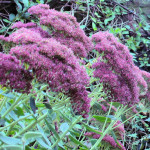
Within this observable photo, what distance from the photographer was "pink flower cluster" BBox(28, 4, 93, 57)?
1368 mm

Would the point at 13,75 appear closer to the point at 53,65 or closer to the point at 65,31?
the point at 53,65

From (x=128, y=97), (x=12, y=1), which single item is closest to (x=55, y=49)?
(x=128, y=97)

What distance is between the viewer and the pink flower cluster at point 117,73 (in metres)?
1.29

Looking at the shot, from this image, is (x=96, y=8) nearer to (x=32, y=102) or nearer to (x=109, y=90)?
(x=109, y=90)

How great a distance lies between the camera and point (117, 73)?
1.39 meters

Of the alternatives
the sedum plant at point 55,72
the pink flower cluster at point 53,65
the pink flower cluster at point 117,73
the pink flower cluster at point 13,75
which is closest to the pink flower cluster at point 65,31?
the sedum plant at point 55,72

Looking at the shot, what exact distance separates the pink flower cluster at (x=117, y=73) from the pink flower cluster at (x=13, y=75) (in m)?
0.46

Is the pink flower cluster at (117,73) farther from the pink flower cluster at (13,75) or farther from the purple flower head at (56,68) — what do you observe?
the pink flower cluster at (13,75)

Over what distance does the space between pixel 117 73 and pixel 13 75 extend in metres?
0.65

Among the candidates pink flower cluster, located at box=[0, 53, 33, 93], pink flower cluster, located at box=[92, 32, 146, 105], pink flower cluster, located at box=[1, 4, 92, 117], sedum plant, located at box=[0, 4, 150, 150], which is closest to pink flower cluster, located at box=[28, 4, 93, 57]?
sedum plant, located at box=[0, 4, 150, 150]

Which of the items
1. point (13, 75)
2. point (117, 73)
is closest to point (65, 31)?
point (117, 73)

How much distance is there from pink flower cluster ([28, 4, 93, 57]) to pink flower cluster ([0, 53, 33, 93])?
382 mm

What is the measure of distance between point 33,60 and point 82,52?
1.63ft

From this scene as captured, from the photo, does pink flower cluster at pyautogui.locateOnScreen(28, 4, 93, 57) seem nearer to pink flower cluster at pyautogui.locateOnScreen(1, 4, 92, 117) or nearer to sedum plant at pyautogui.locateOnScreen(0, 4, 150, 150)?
sedum plant at pyautogui.locateOnScreen(0, 4, 150, 150)
